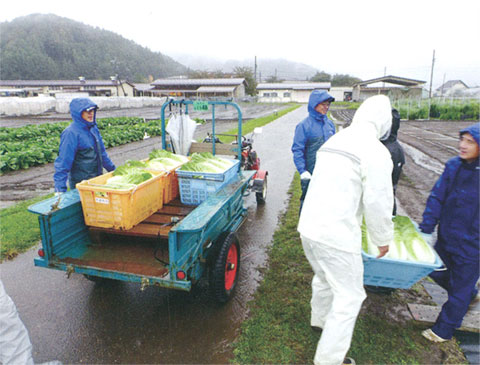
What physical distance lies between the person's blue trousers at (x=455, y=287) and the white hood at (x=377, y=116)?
1401 mm

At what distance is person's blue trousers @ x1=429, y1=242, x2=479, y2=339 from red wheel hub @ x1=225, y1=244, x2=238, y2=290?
7.08ft

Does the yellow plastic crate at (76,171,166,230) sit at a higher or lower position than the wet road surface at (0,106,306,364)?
higher

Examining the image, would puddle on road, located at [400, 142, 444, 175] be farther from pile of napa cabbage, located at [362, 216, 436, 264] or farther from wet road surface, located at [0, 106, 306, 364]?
wet road surface, located at [0, 106, 306, 364]

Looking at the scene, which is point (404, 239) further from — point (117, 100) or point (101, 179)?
point (117, 100)

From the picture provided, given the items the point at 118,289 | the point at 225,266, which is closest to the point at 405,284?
the point at 225,266

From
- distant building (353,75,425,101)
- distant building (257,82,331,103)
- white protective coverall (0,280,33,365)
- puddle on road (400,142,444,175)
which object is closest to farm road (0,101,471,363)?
white protective coverall (0,280,33,365)

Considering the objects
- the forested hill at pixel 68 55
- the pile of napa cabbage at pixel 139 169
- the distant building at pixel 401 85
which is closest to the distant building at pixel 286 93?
the distant building at pixel 401 85

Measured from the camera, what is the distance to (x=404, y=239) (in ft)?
10.5

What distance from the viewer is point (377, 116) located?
263 cm

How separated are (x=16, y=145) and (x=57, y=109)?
27468 millimetres

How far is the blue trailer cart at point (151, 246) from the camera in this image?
9.37ft

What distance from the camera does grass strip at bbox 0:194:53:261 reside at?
4859 mm

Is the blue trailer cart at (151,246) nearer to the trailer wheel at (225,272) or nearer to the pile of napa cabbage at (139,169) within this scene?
the trailer wheel at (225,272)

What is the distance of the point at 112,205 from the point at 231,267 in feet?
4.87
